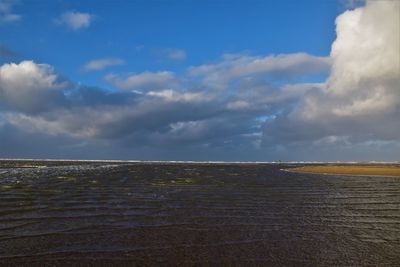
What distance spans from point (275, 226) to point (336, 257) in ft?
20.3

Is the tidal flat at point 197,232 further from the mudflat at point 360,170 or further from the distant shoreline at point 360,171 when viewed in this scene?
the mudflat at point 360,170

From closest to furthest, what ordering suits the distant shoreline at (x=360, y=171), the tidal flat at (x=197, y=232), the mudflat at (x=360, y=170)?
the tidal flat at (x=197, y=232)
the distant shoreline at (x=360, y=171)
the mudflat at (x=360, y=170)

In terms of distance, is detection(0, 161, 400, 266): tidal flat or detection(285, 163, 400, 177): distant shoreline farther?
detection(285, 163, 400, 177): distant shoreline

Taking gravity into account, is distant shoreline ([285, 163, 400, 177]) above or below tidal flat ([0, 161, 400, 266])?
above

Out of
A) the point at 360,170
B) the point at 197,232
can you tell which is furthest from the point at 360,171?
the point at 197,232

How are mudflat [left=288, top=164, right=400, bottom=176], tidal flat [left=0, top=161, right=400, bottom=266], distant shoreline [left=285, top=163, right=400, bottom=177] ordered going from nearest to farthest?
tidal flat [left=0, top=161, right=400, bottom=266]
distant shoreline [left=285, top=163, right=400, bottom=177]
mudflat [left=288, top=164, right=400, bottom=176]

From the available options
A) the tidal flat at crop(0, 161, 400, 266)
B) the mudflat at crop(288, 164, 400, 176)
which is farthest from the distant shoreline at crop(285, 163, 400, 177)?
the tidal flat at crop(0, 161, 400, 266)

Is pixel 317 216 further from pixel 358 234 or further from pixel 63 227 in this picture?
pixel 63 227

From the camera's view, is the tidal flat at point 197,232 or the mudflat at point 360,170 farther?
the mudflat at point 360,170

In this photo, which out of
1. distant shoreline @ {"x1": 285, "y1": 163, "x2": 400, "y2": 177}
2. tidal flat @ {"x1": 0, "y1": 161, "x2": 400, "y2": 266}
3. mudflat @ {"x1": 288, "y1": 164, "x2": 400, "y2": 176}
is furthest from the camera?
mudflat @ {"x1": 288, "y1": 164, "x2": 400, "y2": 176}

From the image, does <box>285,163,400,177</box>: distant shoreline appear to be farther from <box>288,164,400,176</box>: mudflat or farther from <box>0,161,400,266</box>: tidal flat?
<box>0,161,400,266</box>: tidal flat

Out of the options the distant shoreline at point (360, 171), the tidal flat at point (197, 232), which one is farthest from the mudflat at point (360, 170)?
the tidal flat at point (197, 232)

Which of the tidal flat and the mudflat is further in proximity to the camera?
the mudflat

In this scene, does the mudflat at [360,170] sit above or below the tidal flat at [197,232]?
above
